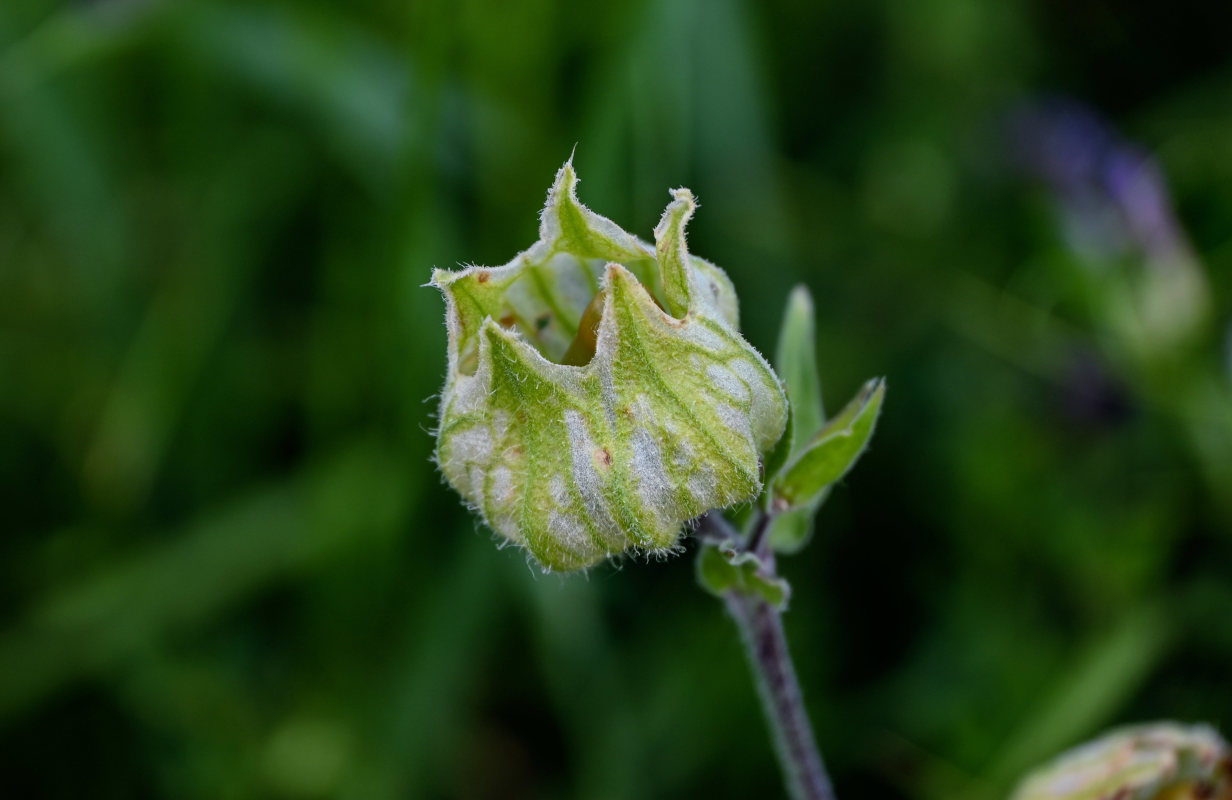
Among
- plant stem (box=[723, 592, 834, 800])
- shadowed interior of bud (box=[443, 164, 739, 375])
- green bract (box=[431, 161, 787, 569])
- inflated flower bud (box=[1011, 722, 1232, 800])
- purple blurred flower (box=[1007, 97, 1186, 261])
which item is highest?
purple blurred flower (box=[1007, 97, 1186, 261])

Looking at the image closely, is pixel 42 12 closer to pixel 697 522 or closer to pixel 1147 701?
pixel 697 522

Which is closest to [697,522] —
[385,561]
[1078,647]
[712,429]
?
[712,429]

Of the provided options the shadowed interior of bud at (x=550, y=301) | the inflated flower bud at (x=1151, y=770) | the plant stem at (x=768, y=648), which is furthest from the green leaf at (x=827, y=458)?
the inflated flower bud at (x=1151, y=770)

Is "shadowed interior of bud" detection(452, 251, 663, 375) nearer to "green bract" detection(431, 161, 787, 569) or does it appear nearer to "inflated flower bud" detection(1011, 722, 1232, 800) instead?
"green bract" detection(431, 161, 787, 569)

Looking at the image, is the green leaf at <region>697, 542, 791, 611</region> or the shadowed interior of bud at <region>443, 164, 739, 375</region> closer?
the shadowed interior of bud at <region>443, 164, 739, 375</region>

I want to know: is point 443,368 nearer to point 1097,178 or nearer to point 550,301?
point 550,301

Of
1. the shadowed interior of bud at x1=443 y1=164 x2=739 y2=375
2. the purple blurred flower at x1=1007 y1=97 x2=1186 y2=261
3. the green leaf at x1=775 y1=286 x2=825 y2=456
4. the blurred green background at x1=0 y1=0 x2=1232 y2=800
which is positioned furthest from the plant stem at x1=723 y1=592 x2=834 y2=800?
the purple blurred flower at x1=1007 y1=97 x2=1186 y2=261

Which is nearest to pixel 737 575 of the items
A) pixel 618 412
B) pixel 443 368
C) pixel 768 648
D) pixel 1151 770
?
pixel 768 648
